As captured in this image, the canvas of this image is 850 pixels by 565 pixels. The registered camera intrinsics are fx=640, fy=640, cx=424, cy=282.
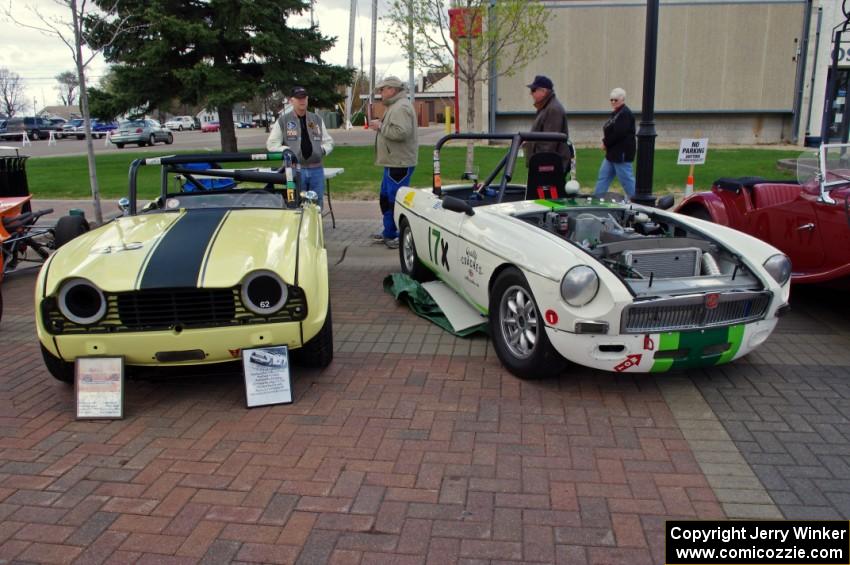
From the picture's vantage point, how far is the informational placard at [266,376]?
376cm

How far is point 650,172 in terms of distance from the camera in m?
7.61

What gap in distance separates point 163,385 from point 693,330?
132 inches

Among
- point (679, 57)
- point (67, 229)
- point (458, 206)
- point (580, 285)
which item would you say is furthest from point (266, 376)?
point (679, 57)

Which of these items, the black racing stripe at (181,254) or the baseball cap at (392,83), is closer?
the black racing stripe at (181,254)

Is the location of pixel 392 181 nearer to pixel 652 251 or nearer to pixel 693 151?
pixel 693 151

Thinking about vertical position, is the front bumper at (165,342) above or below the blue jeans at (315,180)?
below

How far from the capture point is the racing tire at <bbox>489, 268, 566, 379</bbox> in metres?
3.93

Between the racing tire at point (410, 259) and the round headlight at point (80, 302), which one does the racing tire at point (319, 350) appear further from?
the racing tire at point (410, 259)

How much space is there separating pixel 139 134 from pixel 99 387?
1316 inches

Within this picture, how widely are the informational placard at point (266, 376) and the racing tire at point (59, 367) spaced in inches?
45.3

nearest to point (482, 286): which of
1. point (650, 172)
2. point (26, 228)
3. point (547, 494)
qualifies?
point (547, 494)

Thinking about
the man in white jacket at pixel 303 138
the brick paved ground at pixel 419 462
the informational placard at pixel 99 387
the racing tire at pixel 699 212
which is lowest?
the brick paved ground at pixel 419 462

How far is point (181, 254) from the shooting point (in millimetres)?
3859

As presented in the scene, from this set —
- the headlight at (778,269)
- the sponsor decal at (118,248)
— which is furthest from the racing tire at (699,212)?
the sponsor decal at (118,248)
